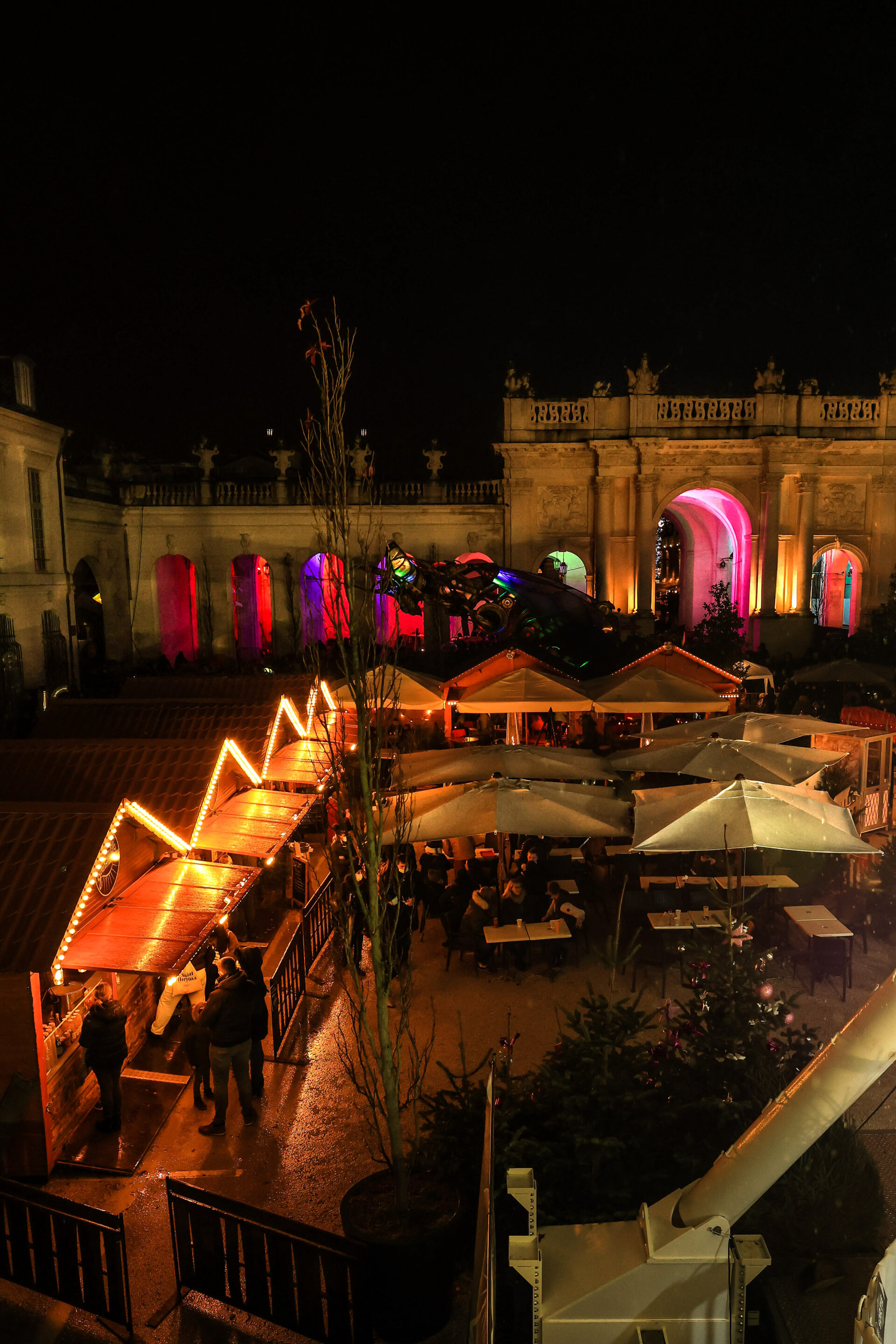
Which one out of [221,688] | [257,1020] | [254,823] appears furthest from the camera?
[221,688]

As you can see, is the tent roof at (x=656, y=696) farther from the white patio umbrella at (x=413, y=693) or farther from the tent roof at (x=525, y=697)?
the white patio umbrella at (x=413, y=693)

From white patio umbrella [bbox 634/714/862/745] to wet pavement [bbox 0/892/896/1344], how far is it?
2.99m

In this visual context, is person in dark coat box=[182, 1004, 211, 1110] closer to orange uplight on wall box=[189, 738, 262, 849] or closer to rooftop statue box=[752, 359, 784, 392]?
orange uplight on wall box=[189, 738, 262, 849]

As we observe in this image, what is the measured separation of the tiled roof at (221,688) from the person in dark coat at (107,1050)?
879 cm

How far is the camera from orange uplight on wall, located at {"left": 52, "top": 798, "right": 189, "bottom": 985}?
6445mm

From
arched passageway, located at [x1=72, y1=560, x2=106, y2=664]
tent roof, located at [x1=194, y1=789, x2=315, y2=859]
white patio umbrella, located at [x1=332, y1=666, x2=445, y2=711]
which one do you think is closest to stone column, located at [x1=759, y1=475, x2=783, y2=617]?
white patio umbrella, located at [x1=332, y1=666, x2=445, y2=711]

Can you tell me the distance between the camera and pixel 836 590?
32.6 m

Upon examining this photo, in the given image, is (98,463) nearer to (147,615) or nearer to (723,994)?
(147,615)

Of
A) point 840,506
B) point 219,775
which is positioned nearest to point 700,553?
point 840,506

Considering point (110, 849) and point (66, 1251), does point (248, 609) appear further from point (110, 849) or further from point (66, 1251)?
point (66, 1251)

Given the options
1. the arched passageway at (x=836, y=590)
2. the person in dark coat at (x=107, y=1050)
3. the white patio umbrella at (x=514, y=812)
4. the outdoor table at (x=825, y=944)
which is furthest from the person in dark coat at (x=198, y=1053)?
the arched passageway at (x=836, y=590)

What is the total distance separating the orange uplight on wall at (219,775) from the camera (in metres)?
9.16

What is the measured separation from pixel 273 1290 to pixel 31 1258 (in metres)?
1.58

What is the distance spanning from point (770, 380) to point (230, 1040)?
28086mm
